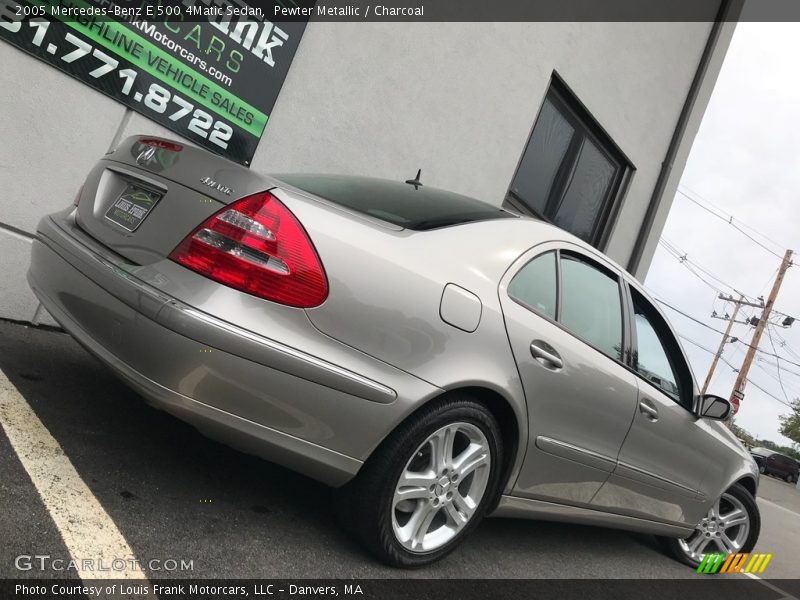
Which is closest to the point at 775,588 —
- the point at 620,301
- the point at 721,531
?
the point at 721,531

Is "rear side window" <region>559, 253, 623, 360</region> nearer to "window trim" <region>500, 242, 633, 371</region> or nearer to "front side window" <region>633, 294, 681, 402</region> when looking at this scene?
"window trim" <region>500, 242, 633, 371</region>

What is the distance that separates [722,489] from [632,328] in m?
1.40

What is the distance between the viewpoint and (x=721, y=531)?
4.22 m

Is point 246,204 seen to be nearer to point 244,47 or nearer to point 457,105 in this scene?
point 244,47

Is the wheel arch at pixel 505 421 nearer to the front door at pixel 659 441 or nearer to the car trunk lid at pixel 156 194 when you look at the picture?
the front door at pixel 659 441

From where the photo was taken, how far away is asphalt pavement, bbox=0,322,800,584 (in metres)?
1.98

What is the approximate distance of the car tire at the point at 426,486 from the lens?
2256mm

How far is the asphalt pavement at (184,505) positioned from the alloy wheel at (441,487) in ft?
0.47

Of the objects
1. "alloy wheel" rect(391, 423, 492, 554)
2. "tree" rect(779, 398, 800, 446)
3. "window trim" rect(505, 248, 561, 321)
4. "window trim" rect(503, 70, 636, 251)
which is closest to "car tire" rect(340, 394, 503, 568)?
"alloy wheel" rect(391, 423, 492, 554)

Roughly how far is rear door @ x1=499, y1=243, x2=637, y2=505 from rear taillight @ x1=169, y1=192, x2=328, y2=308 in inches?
31.6

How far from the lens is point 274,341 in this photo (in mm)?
1992

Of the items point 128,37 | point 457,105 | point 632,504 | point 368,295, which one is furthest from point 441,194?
point 457,105

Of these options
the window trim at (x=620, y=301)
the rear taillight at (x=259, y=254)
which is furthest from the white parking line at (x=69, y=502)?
the window trim at (x=620, y=301)

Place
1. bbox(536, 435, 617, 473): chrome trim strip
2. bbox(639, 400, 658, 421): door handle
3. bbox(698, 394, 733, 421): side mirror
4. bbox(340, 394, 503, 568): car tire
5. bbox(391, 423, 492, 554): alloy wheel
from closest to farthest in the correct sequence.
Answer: bbox(340, 394, 503, 568): car tire
bbox(391, 423, 492, 554): alloy wheel
bbox(536, 435, 617, 473): chrome trim strip
bbox(639, 400, 658, 421): door handle
bbox(698, 394, 733, 421): side mirror
